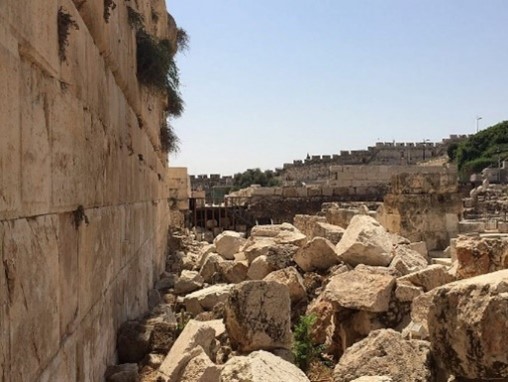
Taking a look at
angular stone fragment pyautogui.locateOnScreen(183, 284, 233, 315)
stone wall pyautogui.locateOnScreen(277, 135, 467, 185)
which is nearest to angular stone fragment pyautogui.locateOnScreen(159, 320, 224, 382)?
angular stone fragment pyautogui.locateOnScreen(183, 284, 233, 315)

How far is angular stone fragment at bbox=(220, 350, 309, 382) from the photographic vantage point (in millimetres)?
3195

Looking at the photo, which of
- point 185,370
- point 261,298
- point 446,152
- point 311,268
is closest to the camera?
point 185,370

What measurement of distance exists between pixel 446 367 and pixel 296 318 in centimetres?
327

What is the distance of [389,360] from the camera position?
390cm

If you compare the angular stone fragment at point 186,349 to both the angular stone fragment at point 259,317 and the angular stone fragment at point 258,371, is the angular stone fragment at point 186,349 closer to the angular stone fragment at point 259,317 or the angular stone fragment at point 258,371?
the angular stone fragment at point 259,317

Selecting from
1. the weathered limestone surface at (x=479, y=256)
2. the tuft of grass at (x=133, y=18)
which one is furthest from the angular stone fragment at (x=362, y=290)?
the tuft of grass at (x=133, y=18)

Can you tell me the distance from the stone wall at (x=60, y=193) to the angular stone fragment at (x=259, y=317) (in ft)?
3.38

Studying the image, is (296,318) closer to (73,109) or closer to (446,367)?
(446,367)

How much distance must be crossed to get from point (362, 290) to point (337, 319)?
409 mm

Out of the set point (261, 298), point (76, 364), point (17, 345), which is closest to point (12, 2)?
point (17, 345)

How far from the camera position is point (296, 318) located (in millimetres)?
6883

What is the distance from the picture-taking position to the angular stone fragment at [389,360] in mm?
3773

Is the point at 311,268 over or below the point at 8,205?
below

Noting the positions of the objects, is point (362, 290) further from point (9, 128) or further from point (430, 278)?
point (9, 128)
